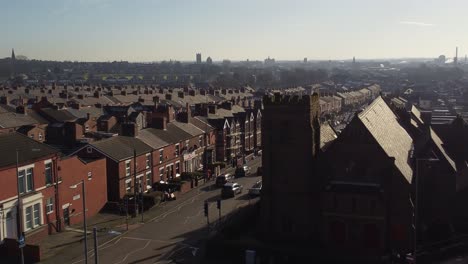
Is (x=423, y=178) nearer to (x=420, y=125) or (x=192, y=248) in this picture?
(x=420, y=125)

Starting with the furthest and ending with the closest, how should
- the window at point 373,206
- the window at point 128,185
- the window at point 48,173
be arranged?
the window at point 128,185, the window at point 48,173, the window at point 373,206

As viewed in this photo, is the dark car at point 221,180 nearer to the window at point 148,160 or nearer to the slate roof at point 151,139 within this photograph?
the slate roof at point 151,139

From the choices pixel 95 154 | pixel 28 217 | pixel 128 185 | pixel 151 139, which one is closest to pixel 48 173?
pixel 28 217

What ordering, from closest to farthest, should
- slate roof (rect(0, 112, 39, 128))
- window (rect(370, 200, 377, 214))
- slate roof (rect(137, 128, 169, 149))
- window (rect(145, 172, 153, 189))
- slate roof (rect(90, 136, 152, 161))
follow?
1. window (rect(370, 200, 377, 214))
2. slate roof (rect(90, 136, 152, 161))
3. window (rect(145, 172, 153, 189))
4. slate roof (rect(137, 128, 169, 149))
5. slate roof (rect(0, 112, 39, 128))

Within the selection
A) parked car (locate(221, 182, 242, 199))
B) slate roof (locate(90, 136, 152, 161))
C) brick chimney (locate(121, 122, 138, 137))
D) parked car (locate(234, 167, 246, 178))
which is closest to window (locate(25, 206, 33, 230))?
slate roof (locate(90, 136, 152, 161))

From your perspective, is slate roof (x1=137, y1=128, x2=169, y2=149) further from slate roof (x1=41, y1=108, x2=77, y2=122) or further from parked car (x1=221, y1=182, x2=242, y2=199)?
slate roof (x1=41, y1=108, x2=77, y2=122)

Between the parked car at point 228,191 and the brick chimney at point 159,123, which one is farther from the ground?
the brick chimney at point 159,123

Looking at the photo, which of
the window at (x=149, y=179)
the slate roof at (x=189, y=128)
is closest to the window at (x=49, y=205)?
the window at (x=149, y=179)
